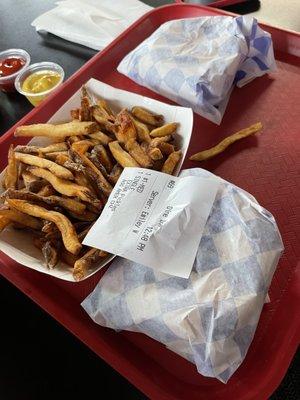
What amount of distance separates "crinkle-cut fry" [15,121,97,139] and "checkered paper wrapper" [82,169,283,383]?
0.41 meters

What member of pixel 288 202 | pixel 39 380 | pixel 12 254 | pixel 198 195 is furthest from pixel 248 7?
pixel 39 380

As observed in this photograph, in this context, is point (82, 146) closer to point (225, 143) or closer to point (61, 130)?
point (61, 130)

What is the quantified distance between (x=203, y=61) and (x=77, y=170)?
0.61 m

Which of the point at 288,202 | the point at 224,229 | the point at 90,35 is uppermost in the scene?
the point at 90,35

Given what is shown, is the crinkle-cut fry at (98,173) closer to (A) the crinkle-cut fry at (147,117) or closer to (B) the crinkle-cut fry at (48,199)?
(B) the crinkle-cut fry at (48,199)

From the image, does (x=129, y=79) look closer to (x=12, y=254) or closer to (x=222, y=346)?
(x=12, y=254)

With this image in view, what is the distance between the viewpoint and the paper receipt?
2.60 ft

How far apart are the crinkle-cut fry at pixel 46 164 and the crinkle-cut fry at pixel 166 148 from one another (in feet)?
0.85

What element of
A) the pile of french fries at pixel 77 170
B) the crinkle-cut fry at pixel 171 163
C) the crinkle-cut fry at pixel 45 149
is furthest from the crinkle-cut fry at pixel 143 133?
the crinkle-cut fry at pixel 45 149

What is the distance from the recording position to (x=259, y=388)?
29.4 inches

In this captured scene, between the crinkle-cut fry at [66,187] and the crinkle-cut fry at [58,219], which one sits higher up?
the crinkle-cut fry at [66,187]

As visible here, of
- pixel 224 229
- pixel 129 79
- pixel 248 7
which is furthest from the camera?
pixel 248 7

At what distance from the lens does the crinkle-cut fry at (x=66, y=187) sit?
3.00ft

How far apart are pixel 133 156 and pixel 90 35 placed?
0.92 metres
